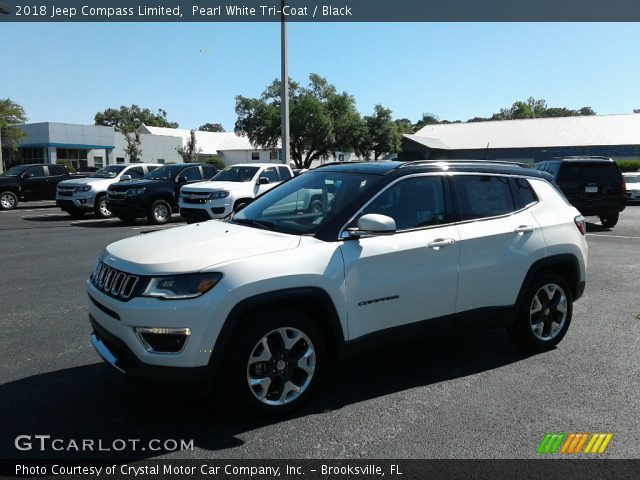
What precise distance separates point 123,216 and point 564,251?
1390 cm

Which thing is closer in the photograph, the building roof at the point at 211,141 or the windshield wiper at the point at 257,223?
the windshield wiper at the point at 257,223

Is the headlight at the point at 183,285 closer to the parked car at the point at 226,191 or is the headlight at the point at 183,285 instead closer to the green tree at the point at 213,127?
the parked car at the point at 226,191

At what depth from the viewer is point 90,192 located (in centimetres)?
1822

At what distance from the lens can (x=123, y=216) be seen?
54.1 ft

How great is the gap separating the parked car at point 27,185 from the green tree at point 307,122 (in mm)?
35881

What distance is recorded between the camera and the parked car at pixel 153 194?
53.4 ft

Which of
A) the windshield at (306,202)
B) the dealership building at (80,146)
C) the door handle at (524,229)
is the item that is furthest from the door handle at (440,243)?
the dealership building at (80,146)

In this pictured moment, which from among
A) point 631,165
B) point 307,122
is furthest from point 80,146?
point 631,165

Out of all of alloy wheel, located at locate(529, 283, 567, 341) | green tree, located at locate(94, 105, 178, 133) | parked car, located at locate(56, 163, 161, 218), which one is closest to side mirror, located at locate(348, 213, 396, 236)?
alloy wheel, located at locate(529, 283, 567, 341)

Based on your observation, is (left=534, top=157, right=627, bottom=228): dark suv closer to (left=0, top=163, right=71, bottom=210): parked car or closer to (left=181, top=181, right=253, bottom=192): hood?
(left=181, top=181, right=253, bottom=192): hood

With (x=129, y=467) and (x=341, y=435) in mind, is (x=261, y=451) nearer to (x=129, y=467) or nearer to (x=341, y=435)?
(x=341, y=435)

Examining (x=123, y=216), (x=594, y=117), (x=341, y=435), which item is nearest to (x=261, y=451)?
(x=341, y=435)

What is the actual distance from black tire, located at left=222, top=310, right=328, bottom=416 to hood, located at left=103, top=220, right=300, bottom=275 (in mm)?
450

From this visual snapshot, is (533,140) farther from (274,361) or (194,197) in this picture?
(274,361)
